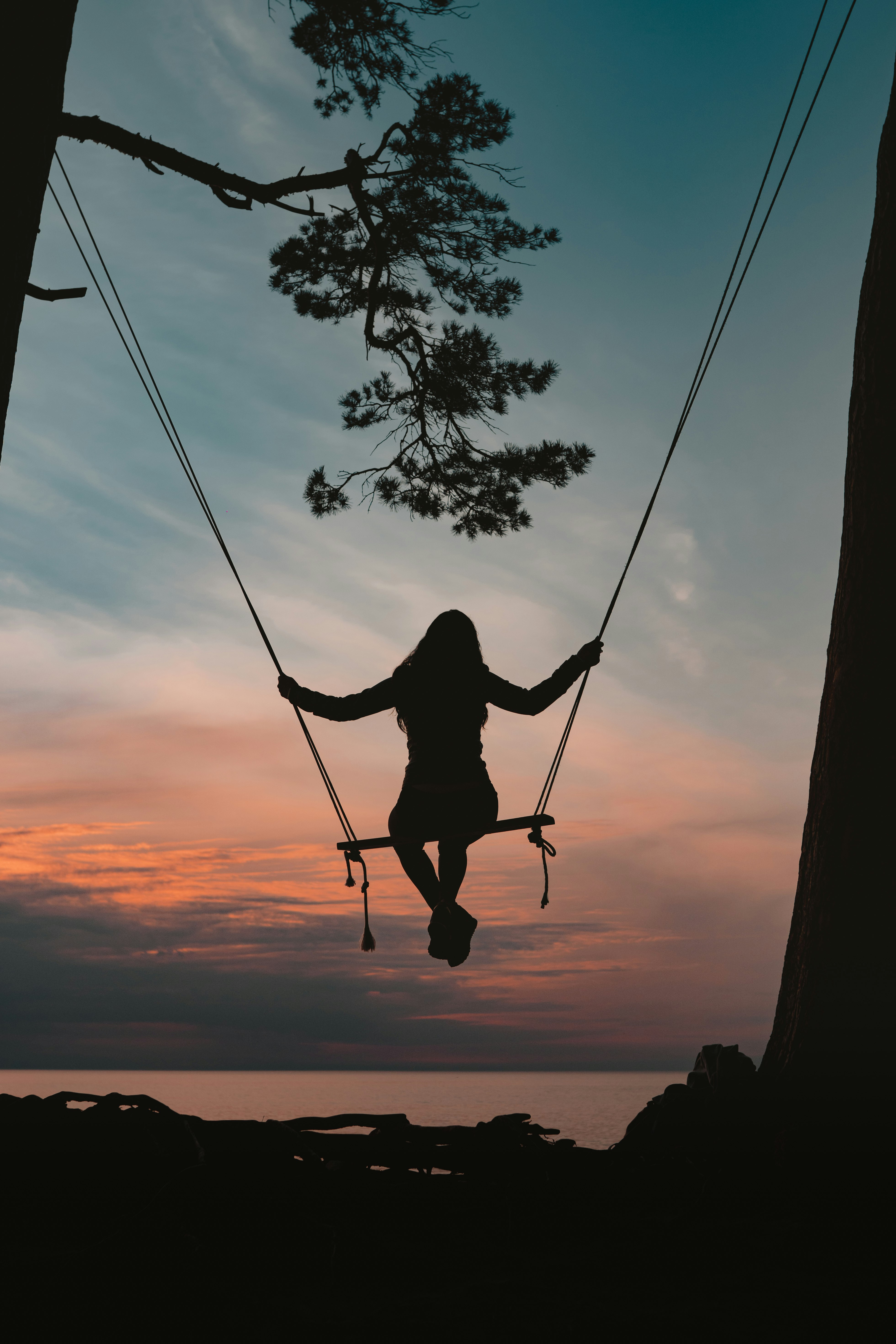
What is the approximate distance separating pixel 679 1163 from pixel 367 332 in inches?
186

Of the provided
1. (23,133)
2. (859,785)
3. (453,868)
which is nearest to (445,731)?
(453,868)

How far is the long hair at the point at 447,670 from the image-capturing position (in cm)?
430

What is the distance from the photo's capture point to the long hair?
4.30 meters

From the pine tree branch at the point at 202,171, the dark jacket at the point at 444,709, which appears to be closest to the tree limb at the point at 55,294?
the pine tree branch at the point at 202,171

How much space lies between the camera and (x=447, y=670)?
4.30 m

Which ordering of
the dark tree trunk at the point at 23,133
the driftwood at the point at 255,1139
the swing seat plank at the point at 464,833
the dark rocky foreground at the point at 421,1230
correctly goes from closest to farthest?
1. the dark rocky foreground at the point at 421,1230
2. the driftwood at the point at 255,1139
3. the dark tree trunk at the point at 23,133
4. the swing seat plank at the point at 464,833

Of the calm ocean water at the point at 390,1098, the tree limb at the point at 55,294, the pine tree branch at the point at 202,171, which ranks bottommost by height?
the calm ocean water at the point at 390,1098

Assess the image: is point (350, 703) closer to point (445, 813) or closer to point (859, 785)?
point (445, 813)

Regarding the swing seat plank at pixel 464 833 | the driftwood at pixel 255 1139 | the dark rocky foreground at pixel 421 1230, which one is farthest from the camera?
the swing seat plank at pixel 464 833

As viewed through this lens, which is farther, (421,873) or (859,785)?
(421,873)

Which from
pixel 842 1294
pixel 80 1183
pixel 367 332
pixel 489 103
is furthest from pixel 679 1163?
pixel 489 103

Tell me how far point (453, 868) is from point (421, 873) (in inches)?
5.8

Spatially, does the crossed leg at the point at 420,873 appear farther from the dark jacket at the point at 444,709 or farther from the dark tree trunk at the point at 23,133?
the dark tree trunk at the point at 23,133

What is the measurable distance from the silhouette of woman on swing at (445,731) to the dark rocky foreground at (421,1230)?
1862 millimetres
